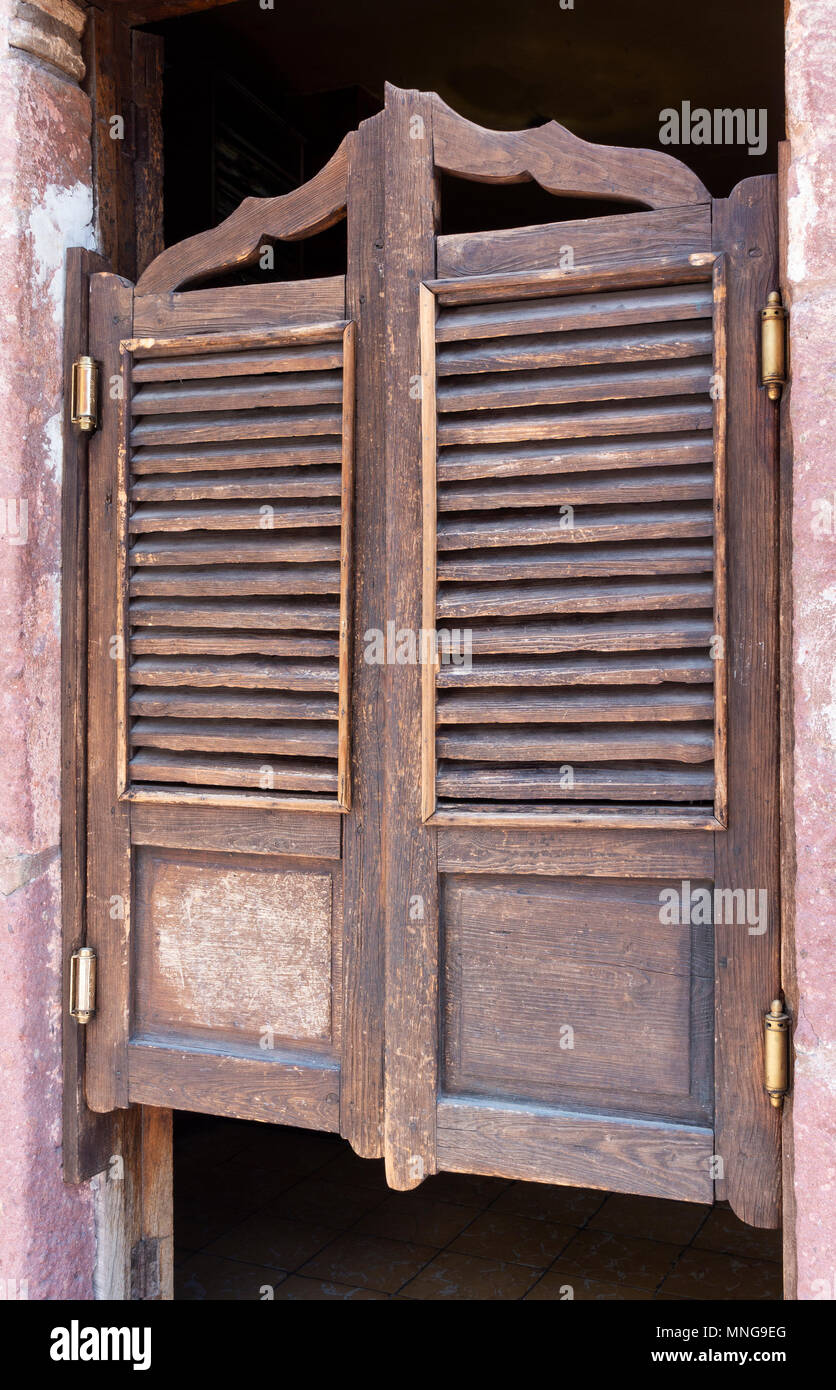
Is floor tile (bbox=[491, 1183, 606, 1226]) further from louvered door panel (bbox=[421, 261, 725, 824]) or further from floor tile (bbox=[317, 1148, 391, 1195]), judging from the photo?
louvered door panel (bbox=[421, 261, 725, 824])

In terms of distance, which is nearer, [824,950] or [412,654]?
[824,950]

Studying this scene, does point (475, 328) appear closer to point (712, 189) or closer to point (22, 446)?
point (22, 446)

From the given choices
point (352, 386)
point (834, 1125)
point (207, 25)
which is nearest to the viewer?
point (834, 1125)

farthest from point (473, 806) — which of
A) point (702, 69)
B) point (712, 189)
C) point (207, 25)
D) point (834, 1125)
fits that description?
point (712, 189)

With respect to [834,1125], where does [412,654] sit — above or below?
above

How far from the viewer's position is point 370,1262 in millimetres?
3307

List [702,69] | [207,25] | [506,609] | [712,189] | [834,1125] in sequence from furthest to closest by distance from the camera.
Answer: [712,189]
[702,69]
[207,25]
[506,609]
[834,1125]

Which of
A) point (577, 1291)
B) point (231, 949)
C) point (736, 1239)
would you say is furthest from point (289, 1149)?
point (231, 949)

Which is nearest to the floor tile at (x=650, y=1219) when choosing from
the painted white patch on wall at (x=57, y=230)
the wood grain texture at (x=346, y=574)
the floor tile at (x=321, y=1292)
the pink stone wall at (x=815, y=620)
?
the floor tile at (x=321, y=1292)

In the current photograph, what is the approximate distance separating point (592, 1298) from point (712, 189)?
461cm

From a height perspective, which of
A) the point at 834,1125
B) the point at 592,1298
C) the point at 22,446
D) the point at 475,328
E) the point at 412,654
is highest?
the point at 475,328

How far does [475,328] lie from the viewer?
78.5 inches

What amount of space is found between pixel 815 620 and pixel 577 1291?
89.3 inches

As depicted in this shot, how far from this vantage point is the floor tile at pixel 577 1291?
3.09m
